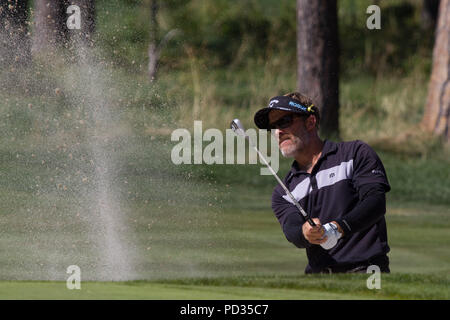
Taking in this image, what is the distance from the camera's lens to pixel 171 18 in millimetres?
25922

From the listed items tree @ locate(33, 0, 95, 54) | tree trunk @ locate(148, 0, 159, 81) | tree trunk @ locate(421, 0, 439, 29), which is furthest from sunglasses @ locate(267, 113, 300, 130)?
tree trunk @ locate(421, 0, 439, 29)

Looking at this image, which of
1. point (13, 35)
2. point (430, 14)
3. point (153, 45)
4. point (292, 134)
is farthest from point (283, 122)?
point (430, 14)

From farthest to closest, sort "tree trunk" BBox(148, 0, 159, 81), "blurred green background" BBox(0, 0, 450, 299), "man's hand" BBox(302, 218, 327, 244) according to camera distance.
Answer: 1. "tree trunk" BBox(148, 0, 159, 81)
2. "blurred green background" BBox(0, 0, 450, 299)
3. "man's hand" BBox(302, 218, 327, 244)

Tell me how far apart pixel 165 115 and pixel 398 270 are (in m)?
7.05

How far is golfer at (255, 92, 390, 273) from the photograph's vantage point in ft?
17.9

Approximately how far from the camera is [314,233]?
538 cm

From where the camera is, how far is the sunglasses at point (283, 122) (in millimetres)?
5828

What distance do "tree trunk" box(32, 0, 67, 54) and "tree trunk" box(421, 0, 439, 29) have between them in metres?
13.3

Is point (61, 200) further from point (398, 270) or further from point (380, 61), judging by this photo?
point (380, 61)

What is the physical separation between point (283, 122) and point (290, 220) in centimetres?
54

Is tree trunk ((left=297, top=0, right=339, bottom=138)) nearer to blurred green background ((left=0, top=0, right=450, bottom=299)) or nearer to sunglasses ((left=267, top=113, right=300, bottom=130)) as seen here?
blurred green background ((left=0, top=0, right=450, bottom=299))

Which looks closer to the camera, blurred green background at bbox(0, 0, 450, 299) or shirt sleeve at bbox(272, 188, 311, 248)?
shirt sleeve at bbox(272, 188, 311, 248)

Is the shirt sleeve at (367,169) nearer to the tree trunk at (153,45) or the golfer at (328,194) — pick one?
the golfer at (328,194)
